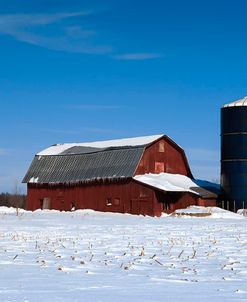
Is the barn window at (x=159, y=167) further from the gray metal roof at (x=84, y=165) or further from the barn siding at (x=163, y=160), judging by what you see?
the gray metal roof at (x=84, y=165)

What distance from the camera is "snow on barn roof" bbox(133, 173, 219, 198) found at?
44.8 m

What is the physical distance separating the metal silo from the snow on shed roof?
4931mm

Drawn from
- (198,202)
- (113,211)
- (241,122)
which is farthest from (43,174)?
(241,122)

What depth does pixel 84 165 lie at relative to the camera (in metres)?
49.9

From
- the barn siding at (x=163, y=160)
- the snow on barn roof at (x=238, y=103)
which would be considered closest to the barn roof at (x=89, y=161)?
the barn siding at (x=163, y=160)

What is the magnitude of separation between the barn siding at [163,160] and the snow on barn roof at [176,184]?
0.48 metres

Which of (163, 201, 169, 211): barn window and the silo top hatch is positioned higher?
the silo top hatch

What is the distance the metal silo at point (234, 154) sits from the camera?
1810 inches

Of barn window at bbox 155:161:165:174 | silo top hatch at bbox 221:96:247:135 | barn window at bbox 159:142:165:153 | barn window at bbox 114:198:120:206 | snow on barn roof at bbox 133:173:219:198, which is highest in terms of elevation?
silo top hatch at bbox 221:96:247:135

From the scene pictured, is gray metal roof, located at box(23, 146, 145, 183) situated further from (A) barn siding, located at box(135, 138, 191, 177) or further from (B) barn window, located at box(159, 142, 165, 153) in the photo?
(B) barn window, located at box(159, 142, 165, 153)

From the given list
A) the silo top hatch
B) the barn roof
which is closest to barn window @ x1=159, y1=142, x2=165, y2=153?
the barn roof

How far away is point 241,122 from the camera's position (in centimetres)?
4609

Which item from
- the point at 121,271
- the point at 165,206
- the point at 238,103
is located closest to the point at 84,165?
the point at 165,206

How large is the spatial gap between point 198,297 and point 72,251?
6.52m
